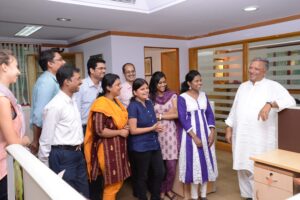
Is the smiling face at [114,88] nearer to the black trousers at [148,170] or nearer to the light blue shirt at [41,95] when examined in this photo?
the light blue shirt at [41,95]

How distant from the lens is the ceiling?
2658 mm

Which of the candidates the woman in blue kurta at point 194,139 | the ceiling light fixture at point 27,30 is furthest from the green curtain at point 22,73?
the woman in blue kurta at point 194,139

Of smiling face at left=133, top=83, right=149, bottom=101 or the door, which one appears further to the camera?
the door

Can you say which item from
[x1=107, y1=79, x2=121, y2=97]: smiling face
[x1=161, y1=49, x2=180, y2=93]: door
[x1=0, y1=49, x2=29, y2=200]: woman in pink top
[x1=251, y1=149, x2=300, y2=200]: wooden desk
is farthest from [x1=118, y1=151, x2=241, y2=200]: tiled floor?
[x1=161, y1=49, x2=180, y2=93]: door

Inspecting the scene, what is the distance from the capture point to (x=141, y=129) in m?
2.23

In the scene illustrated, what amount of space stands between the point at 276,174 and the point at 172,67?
357 centimetres

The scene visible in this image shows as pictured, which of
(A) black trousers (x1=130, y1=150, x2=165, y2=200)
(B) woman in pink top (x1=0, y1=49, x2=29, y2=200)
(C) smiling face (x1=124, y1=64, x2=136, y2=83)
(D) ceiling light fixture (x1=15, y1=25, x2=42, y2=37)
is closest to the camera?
(B) woman in pink top (x1=0, y1=49, x2=29, y2=200)

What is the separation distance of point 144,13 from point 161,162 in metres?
1.74

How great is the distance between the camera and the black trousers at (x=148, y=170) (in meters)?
2.27

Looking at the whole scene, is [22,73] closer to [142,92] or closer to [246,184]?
[142,92]

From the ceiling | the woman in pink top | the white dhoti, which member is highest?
the ceiling

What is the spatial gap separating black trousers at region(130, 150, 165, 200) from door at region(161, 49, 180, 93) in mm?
2661

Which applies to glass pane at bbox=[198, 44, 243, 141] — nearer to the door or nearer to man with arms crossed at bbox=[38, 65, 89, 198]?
the door

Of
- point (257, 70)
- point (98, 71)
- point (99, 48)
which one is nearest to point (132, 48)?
point (99, 48)
